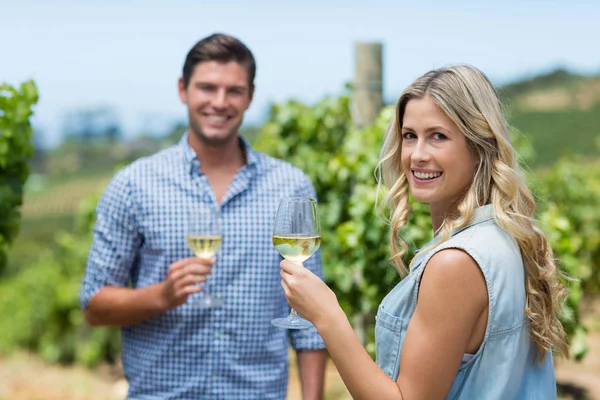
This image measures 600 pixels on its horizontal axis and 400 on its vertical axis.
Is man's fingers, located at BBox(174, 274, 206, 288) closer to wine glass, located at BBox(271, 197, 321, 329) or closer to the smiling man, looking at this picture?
the smiling man

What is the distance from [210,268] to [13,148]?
154cm

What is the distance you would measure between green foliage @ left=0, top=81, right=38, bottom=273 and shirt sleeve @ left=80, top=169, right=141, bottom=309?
3.18 feet

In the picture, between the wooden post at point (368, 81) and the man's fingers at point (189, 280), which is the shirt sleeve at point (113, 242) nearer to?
the man's fingers at point (189, 280)

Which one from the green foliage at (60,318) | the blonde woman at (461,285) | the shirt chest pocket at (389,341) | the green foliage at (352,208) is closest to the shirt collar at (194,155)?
the green foliage at (352,208)

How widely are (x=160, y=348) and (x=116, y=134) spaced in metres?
32.8

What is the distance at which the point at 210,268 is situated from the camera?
2.79 metres

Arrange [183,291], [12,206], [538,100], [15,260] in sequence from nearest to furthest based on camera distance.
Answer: [183,291], [12,206], [15,260], [538,100]

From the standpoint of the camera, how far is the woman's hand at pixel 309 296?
1930 mm

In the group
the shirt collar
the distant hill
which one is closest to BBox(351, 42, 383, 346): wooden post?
the shirt collar

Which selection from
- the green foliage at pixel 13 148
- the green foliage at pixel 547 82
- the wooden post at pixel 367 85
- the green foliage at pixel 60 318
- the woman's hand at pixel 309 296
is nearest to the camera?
the woman's hand at pixel 309 296

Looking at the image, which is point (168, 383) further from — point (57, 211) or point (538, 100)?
point (57, 211)

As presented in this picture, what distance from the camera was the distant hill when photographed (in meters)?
23.1

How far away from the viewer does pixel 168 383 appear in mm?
2930

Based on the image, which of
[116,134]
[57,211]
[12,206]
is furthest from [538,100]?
[12,206]
